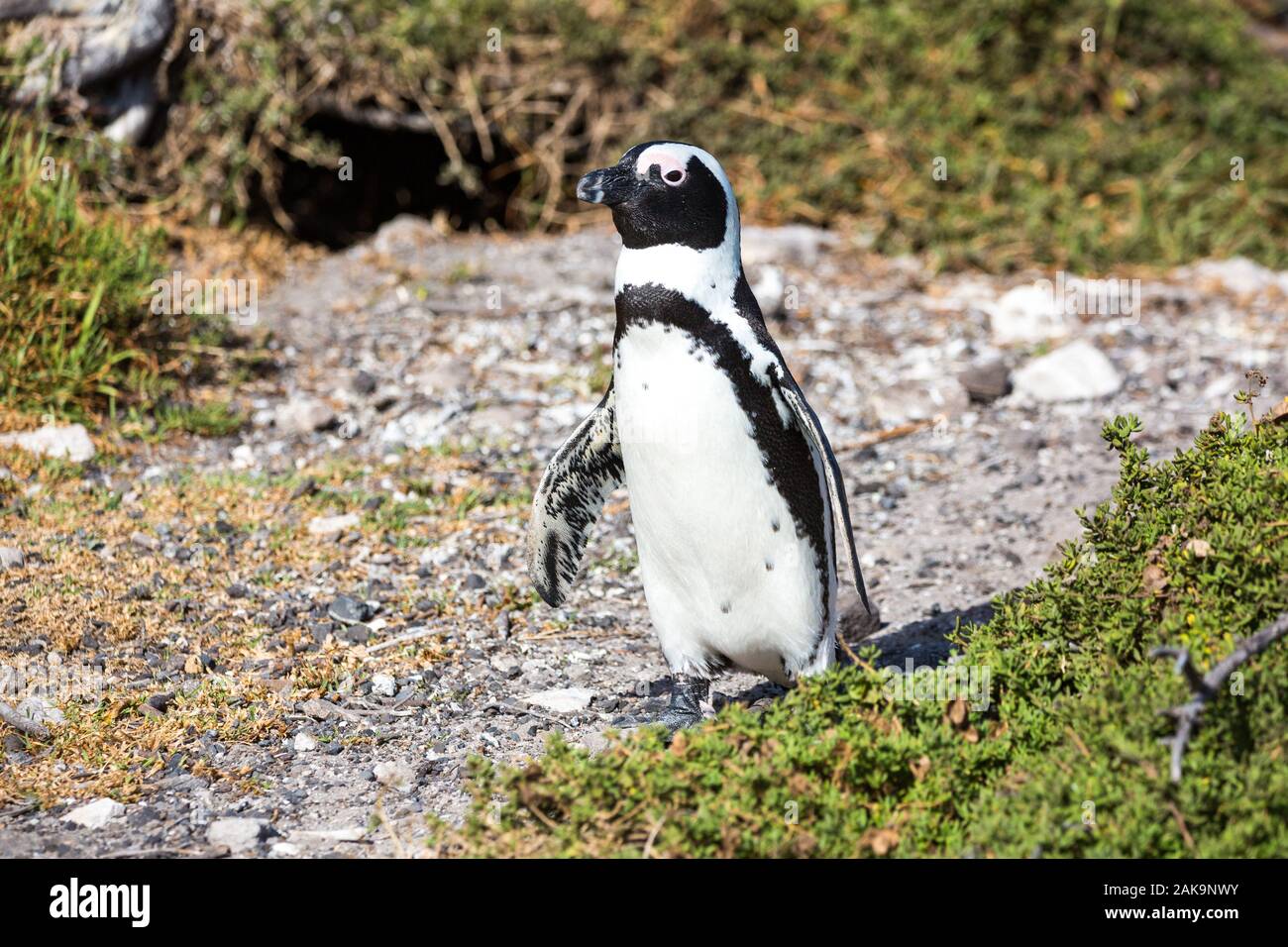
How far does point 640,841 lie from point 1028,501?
306 cm

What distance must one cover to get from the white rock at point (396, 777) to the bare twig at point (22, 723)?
86 cm

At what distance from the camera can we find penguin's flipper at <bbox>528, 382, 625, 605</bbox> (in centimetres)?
391

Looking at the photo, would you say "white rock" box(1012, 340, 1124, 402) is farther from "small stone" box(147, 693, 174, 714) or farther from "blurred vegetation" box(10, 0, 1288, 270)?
"small stone" box(147, 693, 174, 714)

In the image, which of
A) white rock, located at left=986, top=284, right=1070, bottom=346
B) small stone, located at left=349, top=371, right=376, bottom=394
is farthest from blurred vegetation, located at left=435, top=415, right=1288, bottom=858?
white rock, located at left=986, top=284, right=1070, bottom=346

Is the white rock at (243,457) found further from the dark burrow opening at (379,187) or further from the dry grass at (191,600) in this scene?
the dark burrow opening at (379,187)

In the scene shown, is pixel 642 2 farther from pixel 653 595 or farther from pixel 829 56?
pixel 653 595

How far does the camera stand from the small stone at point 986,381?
6.37 m

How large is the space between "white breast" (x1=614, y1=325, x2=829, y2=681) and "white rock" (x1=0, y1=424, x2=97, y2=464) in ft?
8.56

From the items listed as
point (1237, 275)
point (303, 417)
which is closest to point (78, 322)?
point (303, 417)

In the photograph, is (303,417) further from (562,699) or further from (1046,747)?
(1046,747)

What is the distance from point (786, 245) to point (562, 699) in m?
4.39

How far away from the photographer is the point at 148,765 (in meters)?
3.51

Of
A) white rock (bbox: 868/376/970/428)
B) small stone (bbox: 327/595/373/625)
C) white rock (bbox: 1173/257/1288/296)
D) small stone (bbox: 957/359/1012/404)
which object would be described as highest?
white rock (bbox: 1173/257/1288/296)
